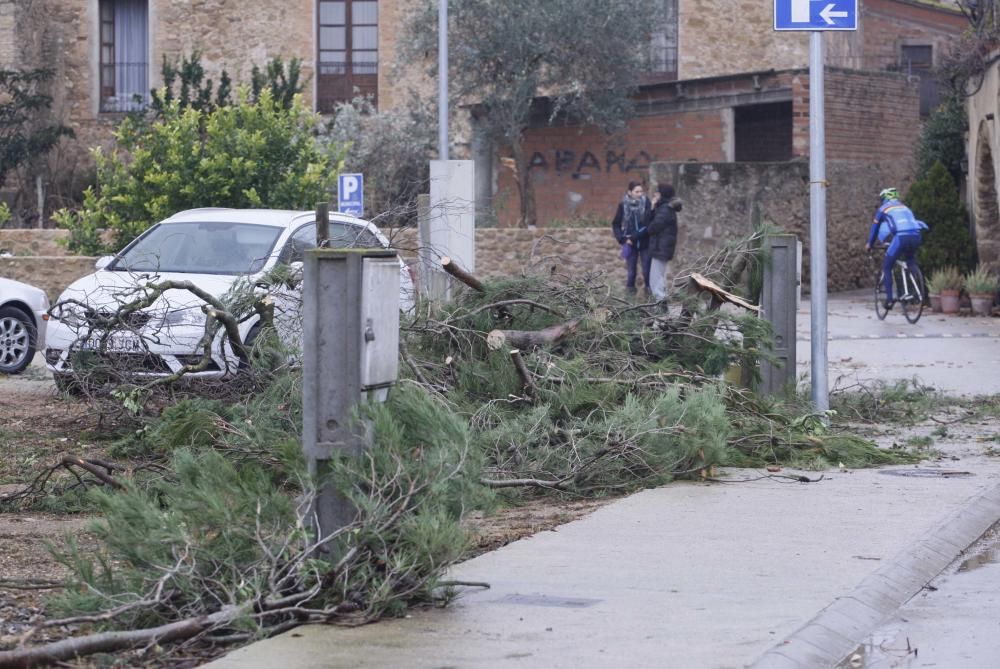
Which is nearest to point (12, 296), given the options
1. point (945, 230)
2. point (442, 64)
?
point (442, 64)

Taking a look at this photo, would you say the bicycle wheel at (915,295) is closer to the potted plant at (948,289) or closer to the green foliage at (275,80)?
the potted plant at (948,289)

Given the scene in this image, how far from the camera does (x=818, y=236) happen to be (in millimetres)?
11250

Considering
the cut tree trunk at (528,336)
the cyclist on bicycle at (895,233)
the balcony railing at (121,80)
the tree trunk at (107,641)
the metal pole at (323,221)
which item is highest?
the balcony railing at (121,80)

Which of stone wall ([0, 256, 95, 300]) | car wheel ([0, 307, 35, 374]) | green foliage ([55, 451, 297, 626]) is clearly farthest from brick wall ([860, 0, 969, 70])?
green foliage ([55, 451, 297, 626])

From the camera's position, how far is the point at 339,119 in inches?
1342

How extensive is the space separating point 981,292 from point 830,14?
13.4m

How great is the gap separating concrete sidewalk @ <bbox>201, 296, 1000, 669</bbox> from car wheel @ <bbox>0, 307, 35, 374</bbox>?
9.51 meters

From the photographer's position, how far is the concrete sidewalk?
5.09m

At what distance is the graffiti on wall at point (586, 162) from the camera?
32500 millimetres

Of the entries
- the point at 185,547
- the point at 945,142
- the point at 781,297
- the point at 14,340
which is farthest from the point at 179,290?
the point at 945,142

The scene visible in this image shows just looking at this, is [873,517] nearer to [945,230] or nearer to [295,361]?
[295,361]

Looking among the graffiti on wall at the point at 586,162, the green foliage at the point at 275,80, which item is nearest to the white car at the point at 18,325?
the green foliage at the point at 275,80

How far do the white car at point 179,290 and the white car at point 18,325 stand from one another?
2.73 meters

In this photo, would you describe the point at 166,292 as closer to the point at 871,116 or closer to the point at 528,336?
the point at 528,336
